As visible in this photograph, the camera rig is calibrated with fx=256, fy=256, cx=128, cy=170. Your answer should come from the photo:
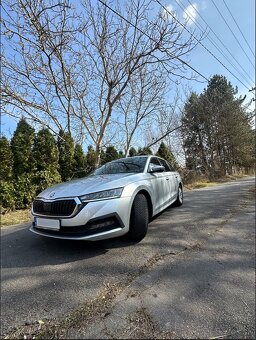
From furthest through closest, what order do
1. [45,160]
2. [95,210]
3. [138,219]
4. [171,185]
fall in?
[45,160], [171,185], [138,219], [95,210]

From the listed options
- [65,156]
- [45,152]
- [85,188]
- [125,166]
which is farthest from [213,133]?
[85,188]

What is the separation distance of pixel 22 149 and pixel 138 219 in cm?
697

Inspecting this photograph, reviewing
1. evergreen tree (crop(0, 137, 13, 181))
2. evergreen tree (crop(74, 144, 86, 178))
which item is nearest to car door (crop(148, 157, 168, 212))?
evergreen tree (crop(0, 137, 13, 181))

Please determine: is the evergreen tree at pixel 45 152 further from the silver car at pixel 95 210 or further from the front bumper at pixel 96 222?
the front bumper at pixel 96 222

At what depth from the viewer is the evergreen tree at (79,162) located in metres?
11.7

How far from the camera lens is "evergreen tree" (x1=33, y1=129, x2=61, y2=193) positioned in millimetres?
9539

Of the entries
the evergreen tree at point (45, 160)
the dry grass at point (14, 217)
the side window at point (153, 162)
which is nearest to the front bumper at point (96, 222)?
the side window at point (153, 162)

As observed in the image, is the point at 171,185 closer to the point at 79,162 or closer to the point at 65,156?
the point at 65,156

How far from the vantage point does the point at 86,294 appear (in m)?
2.55

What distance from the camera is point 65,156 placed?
1123cm

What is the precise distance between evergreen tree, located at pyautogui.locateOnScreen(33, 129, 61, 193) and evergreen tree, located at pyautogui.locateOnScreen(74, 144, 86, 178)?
4.76ft

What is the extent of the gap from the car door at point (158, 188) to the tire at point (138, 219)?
0.64 m

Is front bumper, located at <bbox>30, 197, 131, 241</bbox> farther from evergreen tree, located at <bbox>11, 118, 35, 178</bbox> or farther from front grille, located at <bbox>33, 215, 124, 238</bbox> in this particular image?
evergreen tree, located at <bbox>11, 118, 35, 178</bbox>

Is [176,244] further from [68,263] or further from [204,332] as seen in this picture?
[204,332]
